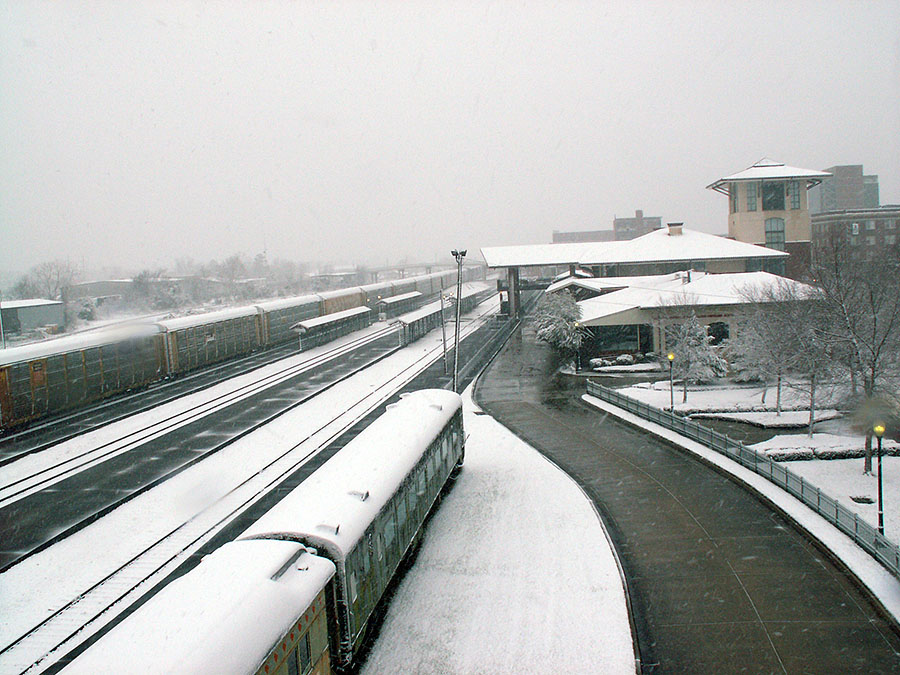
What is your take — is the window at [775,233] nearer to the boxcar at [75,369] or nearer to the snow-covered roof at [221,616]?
the boxcar at [75,369]

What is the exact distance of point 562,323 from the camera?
41000mm

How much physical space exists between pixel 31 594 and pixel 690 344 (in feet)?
91.3

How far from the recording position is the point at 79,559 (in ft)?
45.2

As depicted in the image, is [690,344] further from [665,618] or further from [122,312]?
[122,312]

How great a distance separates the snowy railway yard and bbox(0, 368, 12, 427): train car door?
3856mm

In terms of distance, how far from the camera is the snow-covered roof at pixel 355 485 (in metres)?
9.04

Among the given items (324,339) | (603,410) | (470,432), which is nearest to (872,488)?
(603,410)

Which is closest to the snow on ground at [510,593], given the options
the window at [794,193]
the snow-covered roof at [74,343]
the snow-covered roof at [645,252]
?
the snow-covered roof at [74,343]

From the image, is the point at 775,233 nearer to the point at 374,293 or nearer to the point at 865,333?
the point at 374,293

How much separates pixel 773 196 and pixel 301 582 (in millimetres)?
63800

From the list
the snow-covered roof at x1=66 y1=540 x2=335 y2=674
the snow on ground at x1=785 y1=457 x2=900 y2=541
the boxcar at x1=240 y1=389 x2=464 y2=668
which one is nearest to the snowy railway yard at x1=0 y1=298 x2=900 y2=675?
the snow on ground at x1=785 y1=457 x2=900 y2=541

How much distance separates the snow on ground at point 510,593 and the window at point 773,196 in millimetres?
52333

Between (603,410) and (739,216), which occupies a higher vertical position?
(739,216)

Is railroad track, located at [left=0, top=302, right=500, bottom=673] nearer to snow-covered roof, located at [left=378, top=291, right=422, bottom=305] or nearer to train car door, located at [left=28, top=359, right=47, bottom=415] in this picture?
train car door, located at [left=28, top=359, right=47, bottom=415]
